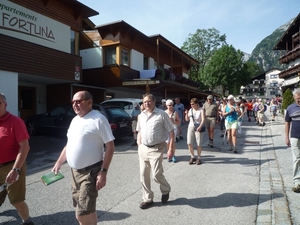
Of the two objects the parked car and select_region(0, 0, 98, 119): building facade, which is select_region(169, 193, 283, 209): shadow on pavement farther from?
select_region(0, 0, 98, 119): building facade

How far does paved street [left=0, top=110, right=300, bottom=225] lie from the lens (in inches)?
136

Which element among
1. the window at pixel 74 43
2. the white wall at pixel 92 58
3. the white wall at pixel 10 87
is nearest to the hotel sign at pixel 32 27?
the window at pixel 74 43

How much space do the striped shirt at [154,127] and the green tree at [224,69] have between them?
49103mm

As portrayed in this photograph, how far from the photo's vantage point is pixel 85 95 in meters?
2.67

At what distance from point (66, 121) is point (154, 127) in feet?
21.3

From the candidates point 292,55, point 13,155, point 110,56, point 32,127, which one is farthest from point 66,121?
point 292,55

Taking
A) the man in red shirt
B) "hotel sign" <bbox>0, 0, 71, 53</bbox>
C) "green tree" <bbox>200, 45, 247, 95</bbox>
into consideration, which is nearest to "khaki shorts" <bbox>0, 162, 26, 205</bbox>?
the man in red shirt

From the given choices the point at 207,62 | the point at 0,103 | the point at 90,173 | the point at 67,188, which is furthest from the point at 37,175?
the point at 207,62

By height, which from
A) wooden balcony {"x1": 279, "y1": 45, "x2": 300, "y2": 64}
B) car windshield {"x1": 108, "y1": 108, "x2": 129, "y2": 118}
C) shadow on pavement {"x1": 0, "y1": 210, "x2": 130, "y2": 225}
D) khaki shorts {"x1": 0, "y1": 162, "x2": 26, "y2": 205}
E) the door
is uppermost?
wooden balcony {"x1": 279, "y1": 45, "x2": 300, "y2": 64}

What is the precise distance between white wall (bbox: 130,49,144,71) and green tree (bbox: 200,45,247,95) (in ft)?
113

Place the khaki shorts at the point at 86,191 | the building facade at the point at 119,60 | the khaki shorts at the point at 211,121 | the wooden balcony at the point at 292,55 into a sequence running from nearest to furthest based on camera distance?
1. the khaki shorts at the point at 86,191
2. the khaki shorts at the point at 211,121
3. the building facade at the point at 119,60
4. the wooden balcony at the point at 292,55

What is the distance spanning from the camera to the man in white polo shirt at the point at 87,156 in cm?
254

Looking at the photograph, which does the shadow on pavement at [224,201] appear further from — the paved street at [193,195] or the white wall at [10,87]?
the white wall at [10,87]

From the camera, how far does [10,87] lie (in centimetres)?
975
